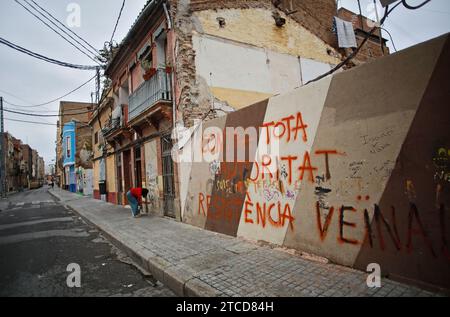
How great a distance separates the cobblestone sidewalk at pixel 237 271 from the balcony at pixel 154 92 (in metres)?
4.58

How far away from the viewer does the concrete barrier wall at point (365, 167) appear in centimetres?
268

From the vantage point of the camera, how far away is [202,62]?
8258 mm

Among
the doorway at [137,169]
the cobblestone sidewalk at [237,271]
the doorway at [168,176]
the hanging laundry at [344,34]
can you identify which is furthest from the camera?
the hanging laundry at [344,34]

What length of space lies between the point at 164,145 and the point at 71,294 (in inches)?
234

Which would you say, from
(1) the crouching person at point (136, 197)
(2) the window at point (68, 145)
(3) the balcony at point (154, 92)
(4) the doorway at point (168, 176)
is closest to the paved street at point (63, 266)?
(1) the crouching person at point (136, 197)

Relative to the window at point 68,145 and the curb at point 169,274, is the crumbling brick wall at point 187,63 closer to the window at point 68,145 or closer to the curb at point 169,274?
the curb at point 169,274

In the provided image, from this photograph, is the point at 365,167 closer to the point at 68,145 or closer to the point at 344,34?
the point at 344,34

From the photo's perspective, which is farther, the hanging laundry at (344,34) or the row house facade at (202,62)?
the hanging laundry at (344,34)

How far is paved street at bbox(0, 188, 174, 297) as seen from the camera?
3.58 meters

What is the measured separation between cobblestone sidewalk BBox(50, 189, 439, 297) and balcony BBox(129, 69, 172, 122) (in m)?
4.58

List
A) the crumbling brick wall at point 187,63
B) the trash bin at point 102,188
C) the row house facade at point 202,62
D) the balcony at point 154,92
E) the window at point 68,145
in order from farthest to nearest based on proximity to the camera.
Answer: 1. the window at point 68,145
2. the trash bin at point 102,188
3. the balcony at point 154,92
4. the row house facade at point 202,62
5. the crumbling brick wall at point 187,63

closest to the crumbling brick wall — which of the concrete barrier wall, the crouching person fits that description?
the concrete barrier wall

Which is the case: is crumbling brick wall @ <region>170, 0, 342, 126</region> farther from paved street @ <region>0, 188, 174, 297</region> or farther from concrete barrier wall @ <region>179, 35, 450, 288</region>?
paved street @ <region>0, 188, 174, 297</region>
